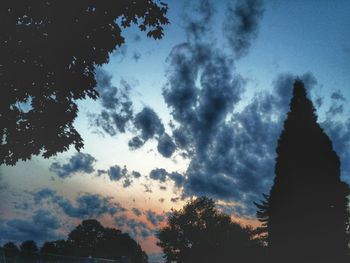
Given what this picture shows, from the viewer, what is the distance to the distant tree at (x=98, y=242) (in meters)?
110

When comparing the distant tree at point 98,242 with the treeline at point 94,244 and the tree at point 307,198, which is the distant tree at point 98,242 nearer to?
the treeline at point 94,244

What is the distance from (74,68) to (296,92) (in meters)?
28.9

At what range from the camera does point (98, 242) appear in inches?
4397

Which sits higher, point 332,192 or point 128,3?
point 332,192

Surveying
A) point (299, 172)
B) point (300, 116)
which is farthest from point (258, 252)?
point (300, 116)

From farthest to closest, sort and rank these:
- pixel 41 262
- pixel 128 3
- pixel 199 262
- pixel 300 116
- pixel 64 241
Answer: pixel 64 241 < pixel 199 262 < pixel 300 116 < pixel 41 262 < pixel 128 3

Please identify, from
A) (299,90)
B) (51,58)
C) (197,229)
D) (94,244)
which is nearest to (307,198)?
(299,90)

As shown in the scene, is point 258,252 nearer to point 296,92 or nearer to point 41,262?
point 296,92

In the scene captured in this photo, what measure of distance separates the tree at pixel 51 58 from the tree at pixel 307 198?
23.6 m

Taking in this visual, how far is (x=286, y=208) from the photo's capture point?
3108 cm

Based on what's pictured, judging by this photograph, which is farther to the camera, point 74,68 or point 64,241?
point 64,241

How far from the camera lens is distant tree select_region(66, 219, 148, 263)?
10988cm

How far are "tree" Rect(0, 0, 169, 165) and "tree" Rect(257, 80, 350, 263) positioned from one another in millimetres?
23612

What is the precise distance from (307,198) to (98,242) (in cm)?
9286
